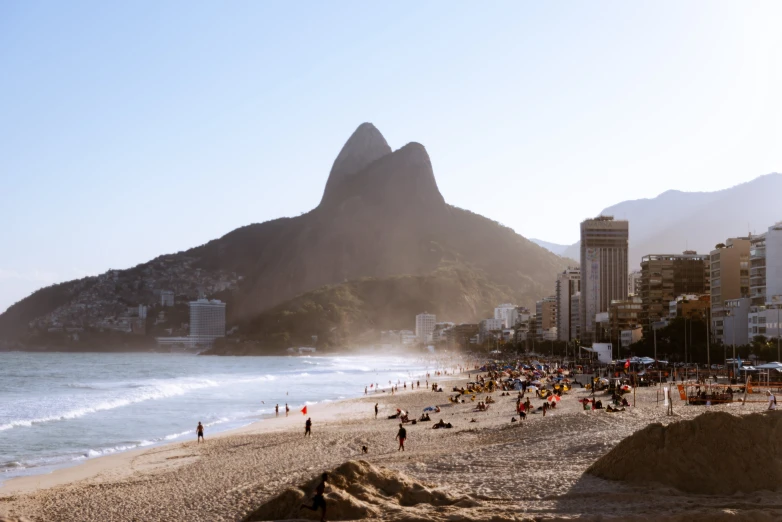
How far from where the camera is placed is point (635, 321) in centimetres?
11106

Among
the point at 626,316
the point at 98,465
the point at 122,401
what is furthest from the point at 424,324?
the point at 98,465

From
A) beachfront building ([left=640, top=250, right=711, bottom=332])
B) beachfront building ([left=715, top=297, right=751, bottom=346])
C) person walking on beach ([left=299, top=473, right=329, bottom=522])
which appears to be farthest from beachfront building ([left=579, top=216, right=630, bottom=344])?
person walking on beach ([left=299, top=473, right=329, bottom=522])

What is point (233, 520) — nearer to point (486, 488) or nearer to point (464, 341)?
point (486, 488)

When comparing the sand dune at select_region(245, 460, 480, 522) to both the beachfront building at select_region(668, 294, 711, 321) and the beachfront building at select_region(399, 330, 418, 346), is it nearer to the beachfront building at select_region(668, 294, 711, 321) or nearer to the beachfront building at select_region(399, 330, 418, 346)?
the beachfront building at select_region(668, 294, 711, 321)

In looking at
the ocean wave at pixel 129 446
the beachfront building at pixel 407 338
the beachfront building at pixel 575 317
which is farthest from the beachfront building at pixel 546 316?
the ocean wave at pixel 129 446

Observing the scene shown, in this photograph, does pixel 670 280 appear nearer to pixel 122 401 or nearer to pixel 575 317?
pixel 575 317

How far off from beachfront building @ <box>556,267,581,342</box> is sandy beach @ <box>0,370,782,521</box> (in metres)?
119

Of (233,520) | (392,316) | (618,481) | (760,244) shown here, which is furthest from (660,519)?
(392,316)

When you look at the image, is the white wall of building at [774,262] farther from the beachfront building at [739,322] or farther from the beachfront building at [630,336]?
the beachfront building at [630,336]

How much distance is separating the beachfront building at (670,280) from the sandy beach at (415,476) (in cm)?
8475

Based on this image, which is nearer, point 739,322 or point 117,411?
point 117,411

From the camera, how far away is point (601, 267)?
142 m

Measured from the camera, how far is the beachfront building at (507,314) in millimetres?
183500

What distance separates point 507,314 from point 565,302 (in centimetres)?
3582
